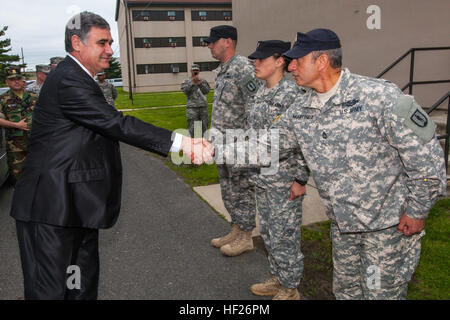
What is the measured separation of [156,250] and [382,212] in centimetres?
277

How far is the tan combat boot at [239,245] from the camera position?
4.20 metres

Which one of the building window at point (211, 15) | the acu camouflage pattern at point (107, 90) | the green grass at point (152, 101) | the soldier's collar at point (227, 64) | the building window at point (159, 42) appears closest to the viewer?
the soldier's collar at point (227, 64)

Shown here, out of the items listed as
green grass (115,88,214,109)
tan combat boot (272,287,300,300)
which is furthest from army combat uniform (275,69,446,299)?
green grass (115,88,214,109)

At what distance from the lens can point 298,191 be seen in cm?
314

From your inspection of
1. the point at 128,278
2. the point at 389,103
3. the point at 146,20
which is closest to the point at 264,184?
the point at 389,103

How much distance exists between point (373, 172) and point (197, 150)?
1169 millimetres

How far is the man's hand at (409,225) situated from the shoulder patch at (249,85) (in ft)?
7.02

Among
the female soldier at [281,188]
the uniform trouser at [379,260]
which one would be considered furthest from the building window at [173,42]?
the uniform trouser at [379,260]

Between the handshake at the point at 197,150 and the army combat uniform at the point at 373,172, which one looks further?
the handshake at the point at 197,150

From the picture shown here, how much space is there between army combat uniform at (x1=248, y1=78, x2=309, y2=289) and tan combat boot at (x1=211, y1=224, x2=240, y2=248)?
1.12 m

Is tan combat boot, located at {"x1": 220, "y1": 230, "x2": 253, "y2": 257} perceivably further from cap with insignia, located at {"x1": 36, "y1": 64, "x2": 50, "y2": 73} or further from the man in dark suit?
cap with insignia, located at {"x1": 36, "y1": 64, "x2": 50, "y2": 73}

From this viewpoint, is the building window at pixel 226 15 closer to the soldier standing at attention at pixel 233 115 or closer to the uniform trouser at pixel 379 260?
the soldier standing at attention at pixel 233 115
